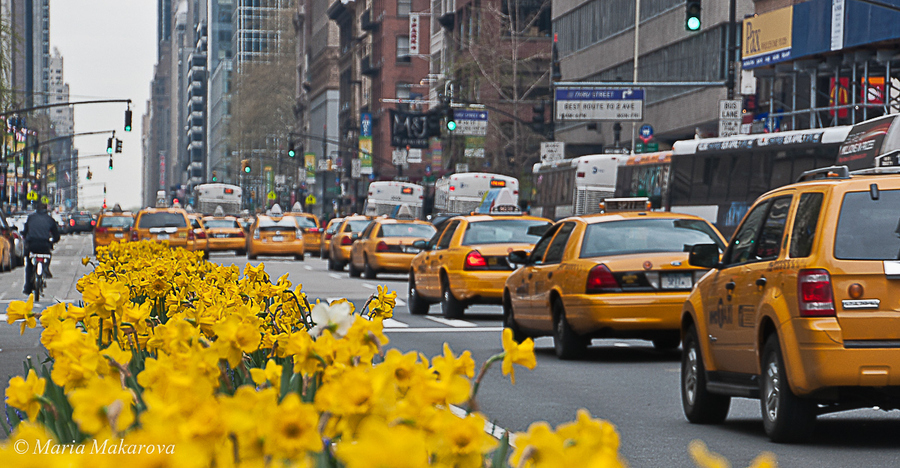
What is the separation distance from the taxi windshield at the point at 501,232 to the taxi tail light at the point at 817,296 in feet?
40.6

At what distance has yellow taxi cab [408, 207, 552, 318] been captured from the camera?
20.4 metres

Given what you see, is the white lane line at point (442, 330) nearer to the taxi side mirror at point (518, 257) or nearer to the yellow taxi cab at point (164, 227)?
the taxi side mirror at point (518, 257)

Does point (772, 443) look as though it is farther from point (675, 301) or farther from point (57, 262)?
point (57, 262)

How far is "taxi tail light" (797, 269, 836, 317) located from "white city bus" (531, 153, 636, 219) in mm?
36185

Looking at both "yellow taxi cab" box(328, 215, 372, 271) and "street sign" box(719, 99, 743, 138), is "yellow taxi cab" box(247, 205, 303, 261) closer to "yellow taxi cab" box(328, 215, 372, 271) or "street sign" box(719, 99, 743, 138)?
"yellow taxi cab" box(328, 215, 372, 271)

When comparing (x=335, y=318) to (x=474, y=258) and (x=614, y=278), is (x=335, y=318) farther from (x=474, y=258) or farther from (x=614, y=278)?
(x=474, y=258)

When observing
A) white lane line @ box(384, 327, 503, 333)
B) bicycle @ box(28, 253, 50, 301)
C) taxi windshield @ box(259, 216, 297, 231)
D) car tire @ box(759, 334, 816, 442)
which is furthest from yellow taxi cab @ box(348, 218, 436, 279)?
car tire @ box(759, 334, 816, 442)

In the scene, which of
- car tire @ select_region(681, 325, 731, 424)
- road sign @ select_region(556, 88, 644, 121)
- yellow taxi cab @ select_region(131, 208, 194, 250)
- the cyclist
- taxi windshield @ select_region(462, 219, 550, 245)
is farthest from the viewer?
road sign @ select_region(556, 88, 644, 121)

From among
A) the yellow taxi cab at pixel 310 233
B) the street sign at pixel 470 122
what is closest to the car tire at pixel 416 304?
the yellow taxi cab at pixel 310 233

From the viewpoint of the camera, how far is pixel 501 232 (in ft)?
69.5

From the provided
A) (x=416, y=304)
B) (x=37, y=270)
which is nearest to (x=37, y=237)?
(x=37, y=270)

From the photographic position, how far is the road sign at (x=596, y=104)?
1959 inches

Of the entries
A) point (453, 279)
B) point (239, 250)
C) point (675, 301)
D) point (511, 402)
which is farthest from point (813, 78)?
point (511, 402)

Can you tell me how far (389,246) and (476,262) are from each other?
46.7ft
